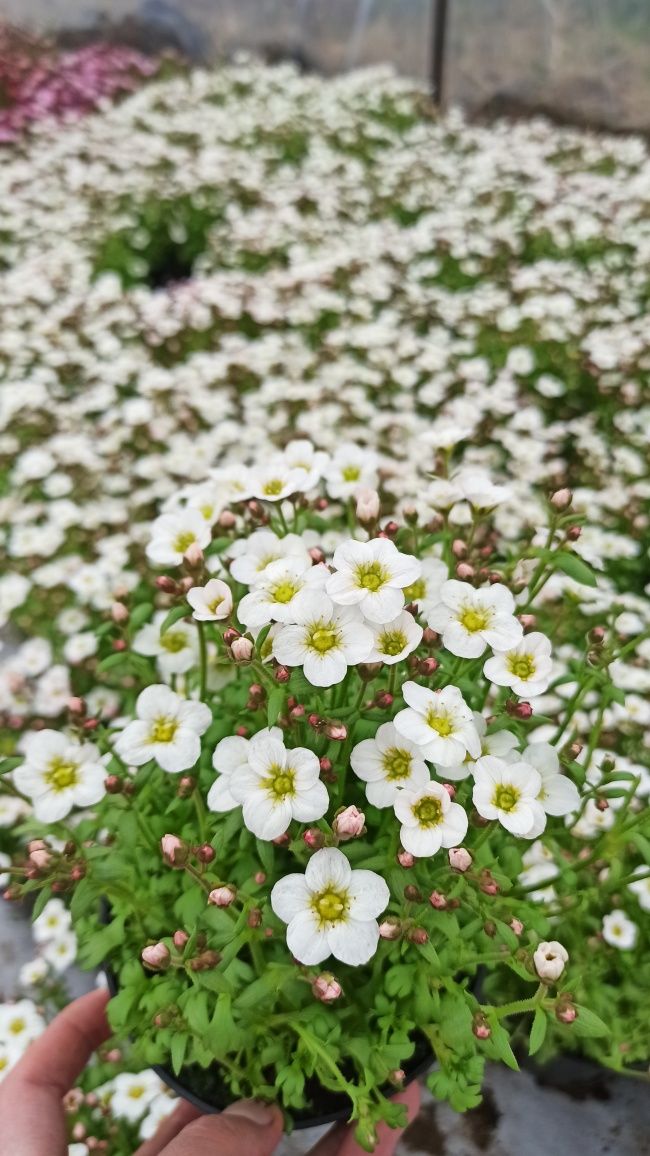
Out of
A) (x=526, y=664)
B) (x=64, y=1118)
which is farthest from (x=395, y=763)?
(x=64, y=1118)

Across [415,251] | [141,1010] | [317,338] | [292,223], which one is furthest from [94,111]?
[141,1010]

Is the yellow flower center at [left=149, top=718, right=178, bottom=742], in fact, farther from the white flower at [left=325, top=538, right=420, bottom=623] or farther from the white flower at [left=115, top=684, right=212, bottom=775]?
the white flower at [left=325, top=538, right=420, bottom=623]

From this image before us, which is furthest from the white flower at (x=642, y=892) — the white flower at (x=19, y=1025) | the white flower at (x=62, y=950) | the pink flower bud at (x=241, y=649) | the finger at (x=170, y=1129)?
the white flower at (x=19, y=1025)

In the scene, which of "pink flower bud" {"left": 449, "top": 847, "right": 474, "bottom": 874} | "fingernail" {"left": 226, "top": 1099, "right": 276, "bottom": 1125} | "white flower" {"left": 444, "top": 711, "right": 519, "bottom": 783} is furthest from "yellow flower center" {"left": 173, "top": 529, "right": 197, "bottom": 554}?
"fingernail" {"left": 226, "top": 1099, "right": 276, "bottom": 1125}

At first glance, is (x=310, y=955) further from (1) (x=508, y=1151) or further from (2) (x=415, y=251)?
(2) (x=415, y=251)

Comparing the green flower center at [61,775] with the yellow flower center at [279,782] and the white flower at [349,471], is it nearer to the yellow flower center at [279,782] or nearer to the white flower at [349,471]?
the yellow flower center at [279,782]
